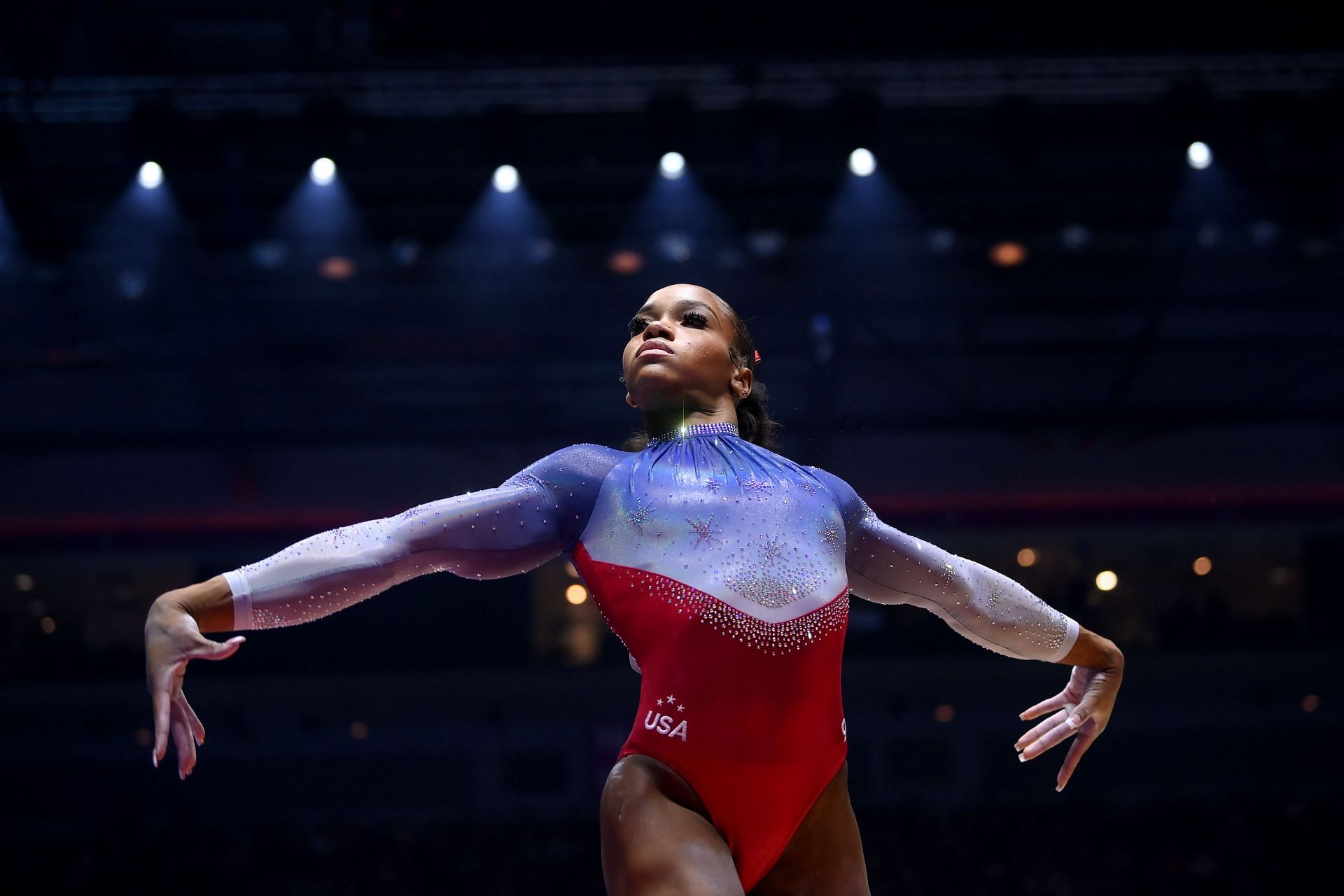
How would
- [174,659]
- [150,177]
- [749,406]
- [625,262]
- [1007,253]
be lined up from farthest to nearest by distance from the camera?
[1007,253]
[625,262]
[150,177]
[749,406]
[174,659]

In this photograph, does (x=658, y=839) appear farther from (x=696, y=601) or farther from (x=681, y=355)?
(x=681, y=355)

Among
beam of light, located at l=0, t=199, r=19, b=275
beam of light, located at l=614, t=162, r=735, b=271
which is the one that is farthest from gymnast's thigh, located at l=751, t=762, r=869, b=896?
beam of light, located at l=0, t=199, r=19, b=275

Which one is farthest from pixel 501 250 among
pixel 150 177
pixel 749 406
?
pixel 749 406

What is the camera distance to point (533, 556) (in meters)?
2.19

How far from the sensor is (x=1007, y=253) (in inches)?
424

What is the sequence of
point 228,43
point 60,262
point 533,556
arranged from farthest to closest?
point 60,262 → point 228,43 → point 533,556

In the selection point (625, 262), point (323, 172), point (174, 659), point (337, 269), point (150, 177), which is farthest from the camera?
point (337, 269)

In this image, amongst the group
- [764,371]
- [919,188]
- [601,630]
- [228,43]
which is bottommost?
[601,630]

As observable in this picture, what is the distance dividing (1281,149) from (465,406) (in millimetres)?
7463

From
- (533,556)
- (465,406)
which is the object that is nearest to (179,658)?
(533,556)

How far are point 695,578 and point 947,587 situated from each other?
63 centimetres

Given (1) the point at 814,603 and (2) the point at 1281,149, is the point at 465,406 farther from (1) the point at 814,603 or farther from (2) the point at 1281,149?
(1) the point at 814,603

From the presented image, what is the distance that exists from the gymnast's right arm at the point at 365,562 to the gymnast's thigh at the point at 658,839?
17.7 inches

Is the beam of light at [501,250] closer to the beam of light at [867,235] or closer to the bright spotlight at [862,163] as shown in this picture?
the beam of light at [867,235]
